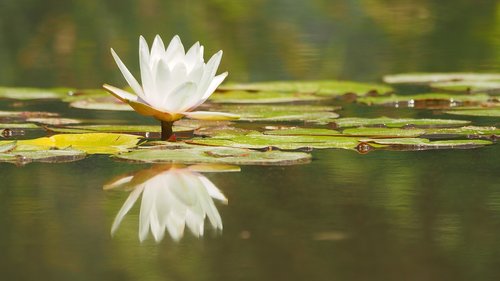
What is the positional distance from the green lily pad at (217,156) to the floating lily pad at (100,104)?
117 centimetres

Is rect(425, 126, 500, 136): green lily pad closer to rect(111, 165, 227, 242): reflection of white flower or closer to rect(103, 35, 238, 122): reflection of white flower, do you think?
rect(103, 35, 238, 122): reflection of white flower

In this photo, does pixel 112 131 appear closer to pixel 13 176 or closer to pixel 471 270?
pixel 13 176

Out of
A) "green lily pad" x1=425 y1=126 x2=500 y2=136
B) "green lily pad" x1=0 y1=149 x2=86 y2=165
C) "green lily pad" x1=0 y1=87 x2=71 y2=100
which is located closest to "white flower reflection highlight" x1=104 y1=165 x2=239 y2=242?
"green lily pad" x1=0 y1=149 x2=86 y2=165

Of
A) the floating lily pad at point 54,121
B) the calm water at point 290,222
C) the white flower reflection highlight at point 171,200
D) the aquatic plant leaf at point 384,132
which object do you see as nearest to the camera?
the calm water at point 290,222

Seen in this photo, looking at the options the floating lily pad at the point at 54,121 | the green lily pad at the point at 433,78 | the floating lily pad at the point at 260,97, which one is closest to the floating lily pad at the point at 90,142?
the floating lily pad at the point at 54,121

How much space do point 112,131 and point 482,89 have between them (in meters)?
1.76

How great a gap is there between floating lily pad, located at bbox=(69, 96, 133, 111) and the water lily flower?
0.89 metres

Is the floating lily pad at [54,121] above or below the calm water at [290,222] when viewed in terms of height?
above

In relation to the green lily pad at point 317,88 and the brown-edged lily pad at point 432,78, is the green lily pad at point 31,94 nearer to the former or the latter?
the green lily pad at point 317,88

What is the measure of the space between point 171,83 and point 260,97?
1303 mm

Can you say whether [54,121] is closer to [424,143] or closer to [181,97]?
[181,97]

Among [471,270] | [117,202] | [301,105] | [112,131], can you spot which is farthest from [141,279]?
[301,105]

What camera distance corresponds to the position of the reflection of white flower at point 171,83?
295 cm

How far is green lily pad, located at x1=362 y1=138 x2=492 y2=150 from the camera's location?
2.95 metres
